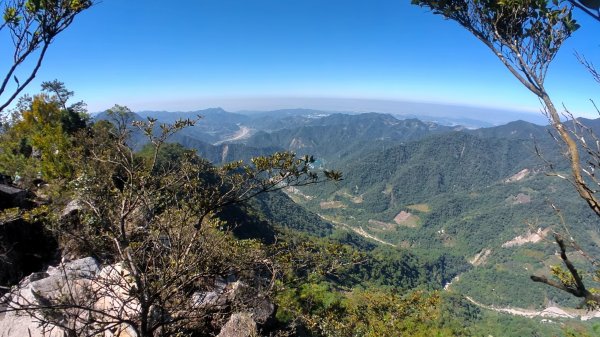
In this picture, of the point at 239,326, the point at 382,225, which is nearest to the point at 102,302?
the point at 239,326

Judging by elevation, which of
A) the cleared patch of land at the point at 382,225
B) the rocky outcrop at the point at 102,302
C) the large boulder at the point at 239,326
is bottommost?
the cleared patch of land at the point at 382,225

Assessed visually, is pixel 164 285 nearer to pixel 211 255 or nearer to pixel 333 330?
pixel 211 255

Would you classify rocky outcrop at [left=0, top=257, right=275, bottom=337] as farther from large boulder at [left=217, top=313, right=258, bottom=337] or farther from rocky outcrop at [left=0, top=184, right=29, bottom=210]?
rocky outcrop at [left=0, top=184, right=29, bottom=210]

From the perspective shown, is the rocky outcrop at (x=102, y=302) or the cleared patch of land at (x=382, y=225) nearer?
the rocky outcrop at (x=102, y=302)

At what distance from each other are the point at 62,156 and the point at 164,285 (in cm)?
1675

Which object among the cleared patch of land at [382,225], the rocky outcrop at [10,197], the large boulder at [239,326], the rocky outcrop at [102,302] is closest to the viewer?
the rocky outcrop at [102,302]

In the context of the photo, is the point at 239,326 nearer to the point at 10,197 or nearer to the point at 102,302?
the point at 102,302

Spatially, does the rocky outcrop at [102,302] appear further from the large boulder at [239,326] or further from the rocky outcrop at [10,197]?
the rocky outcrop at [10,197]

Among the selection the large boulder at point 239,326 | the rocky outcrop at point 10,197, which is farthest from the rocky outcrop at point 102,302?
the rocky outcrop at point 10,197

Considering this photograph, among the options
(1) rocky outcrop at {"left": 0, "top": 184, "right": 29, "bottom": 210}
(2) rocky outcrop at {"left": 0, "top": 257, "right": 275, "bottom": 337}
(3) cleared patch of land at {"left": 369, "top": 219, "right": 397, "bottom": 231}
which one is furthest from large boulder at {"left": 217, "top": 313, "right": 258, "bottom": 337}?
(3) cleared patch of land at {"left": 369, "top": 219, "right": 397, "bottom": 231}

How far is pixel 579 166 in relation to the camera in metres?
3.82

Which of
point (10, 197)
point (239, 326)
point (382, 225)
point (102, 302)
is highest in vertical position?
point (10, 197)

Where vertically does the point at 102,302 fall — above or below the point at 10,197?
below

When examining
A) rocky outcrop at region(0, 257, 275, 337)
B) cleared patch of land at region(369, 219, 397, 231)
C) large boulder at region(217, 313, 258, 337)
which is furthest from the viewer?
cleared patch of land at region(369, 219, 397, 231)
